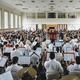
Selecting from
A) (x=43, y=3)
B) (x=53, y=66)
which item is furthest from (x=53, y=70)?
(x=43, y=3)

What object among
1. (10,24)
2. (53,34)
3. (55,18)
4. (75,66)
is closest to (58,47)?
(75,66)

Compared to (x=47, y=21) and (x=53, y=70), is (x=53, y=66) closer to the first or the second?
(x=53, y=70)

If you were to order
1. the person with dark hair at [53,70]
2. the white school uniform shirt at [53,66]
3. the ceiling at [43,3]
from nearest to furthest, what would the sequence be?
the person with dark hair at [53,70], the white school uniform shirt at [53,66], the ceiling at [43,3]

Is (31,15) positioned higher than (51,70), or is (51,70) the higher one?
(31,15)

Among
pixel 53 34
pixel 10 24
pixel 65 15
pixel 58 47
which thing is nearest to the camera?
pixel 58 47

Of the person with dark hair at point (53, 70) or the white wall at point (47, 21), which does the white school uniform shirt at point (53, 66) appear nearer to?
the person with dark hair at point (53, 70)

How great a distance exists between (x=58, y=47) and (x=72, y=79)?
9.33 meters

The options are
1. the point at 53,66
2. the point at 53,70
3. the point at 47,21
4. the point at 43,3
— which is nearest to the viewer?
the point at 53,70

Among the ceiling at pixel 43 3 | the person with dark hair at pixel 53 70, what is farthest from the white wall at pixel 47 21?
the person with dark hair at pixel 53 70

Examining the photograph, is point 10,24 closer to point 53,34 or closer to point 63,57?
point 53,34

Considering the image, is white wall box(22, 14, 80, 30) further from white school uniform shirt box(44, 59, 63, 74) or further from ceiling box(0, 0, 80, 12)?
white school uniform shirt box(44, 59, 63, 74)

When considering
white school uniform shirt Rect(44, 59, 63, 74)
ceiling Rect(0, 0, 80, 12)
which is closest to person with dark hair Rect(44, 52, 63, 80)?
white school uniform shirt Rect(44, 59, 63, 74)

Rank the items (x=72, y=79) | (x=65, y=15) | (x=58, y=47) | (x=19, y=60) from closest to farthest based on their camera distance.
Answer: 1. (x=72, y=79)
2. (x=19, y=60)
3. (x=58, y=47)
4. (x=65, y=15)

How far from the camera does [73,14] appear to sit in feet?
132
